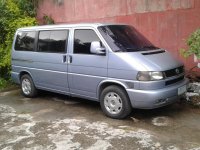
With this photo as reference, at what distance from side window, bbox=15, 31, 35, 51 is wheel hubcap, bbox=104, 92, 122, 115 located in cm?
284

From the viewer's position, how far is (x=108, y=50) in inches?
250

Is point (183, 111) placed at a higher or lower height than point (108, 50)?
lower

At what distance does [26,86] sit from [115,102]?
326cm

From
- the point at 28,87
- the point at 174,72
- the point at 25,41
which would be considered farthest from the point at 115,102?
the point at 25,41

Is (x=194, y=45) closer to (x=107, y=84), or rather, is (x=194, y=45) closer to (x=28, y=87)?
(x=107, y=84)

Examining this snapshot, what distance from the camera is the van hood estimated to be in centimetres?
594

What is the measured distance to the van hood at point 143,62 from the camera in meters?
5.94

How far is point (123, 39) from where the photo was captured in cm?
668

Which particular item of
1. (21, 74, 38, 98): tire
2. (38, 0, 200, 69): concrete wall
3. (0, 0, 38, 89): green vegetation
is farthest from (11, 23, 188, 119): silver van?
(0, 0, 38, 89): green vegetation

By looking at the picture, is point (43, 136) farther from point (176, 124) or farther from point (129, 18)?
point (129, 18)

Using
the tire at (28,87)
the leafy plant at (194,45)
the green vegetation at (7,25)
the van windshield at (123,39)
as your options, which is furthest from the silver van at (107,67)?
the green vegetation at (7,25)

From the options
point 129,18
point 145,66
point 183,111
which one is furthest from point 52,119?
point 129,18

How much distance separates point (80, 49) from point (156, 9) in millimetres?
2957

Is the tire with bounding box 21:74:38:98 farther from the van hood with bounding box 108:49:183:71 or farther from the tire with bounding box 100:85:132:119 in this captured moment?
the van hood with bounding box 108:49:183:71
